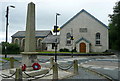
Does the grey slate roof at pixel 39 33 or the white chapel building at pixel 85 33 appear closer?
the white chapel building at pixel 85 33

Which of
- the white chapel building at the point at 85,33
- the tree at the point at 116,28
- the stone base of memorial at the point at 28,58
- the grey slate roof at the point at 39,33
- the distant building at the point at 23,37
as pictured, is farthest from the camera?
the grey slate roof at the point at 39,33

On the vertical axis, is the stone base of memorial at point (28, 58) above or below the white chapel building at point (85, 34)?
below

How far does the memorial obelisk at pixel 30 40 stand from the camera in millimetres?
8766

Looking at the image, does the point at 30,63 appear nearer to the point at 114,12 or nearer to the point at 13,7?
the point at 13,7

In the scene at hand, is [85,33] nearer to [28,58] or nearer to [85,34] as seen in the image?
[85,34]

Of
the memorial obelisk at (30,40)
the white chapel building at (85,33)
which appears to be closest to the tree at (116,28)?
the white chapel building at (85,33)

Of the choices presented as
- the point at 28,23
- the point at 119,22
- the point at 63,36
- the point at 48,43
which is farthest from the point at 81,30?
the point at 28,23

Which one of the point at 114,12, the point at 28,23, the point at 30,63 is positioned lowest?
the point at 30,63

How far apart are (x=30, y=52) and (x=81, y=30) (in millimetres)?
27004

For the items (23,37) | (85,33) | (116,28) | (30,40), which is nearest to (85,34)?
(85,33)

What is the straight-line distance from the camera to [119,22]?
39719 mm

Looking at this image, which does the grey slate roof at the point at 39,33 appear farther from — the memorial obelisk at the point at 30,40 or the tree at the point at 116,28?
the memorial obelisk at the point at 30,40

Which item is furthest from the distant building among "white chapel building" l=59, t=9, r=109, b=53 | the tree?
the tree

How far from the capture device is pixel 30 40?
8867 millimetres
